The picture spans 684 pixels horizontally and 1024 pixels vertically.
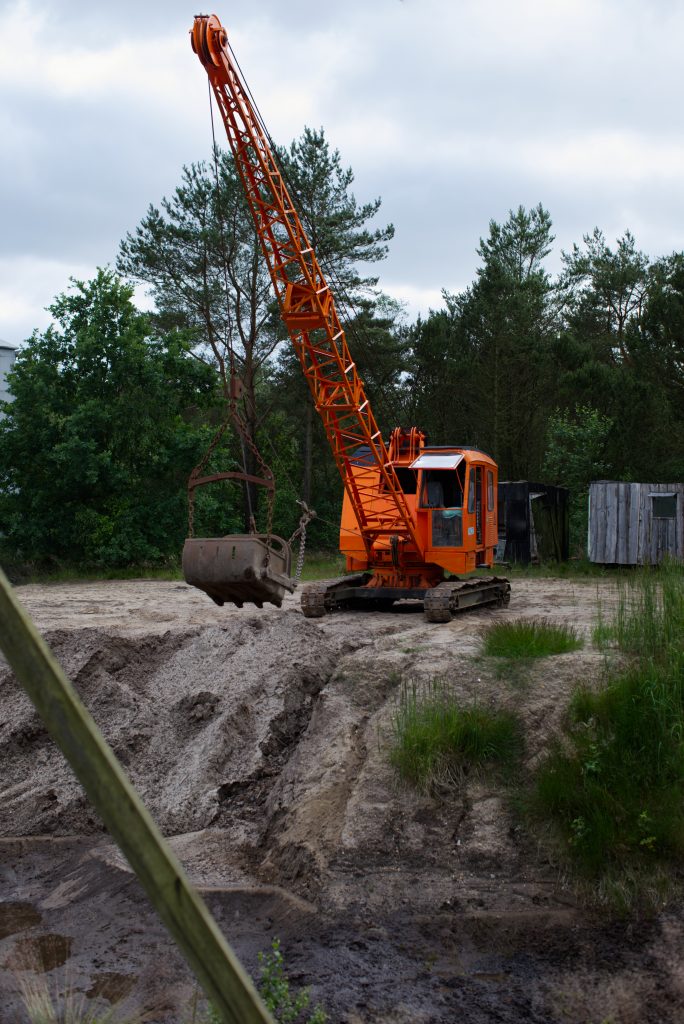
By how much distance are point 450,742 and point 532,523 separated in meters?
14.0

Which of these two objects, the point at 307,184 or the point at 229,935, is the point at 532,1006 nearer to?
the point at 229,935

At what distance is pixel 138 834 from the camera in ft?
5.08

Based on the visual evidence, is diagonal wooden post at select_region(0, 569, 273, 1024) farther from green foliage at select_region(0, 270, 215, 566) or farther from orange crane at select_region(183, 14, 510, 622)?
green foliage at select_region(0, 270, 215, 566)

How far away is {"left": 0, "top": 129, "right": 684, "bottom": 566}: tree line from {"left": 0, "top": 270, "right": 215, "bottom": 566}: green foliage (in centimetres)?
4

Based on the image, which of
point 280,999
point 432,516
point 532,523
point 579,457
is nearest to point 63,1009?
point 280,999

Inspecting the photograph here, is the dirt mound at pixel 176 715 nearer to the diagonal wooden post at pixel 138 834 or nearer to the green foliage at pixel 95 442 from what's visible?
the diagonal wooden post at pixel 138 834

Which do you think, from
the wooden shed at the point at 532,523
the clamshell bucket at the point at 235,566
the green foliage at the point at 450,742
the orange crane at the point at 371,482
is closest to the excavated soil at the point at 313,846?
the green foliage at the point at 450,742

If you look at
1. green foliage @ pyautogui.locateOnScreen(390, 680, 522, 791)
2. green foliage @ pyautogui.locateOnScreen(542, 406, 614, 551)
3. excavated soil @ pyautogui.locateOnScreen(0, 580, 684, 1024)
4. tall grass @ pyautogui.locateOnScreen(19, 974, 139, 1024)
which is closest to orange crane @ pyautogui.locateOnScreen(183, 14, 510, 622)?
excavated soil @ pyautogui.locateOnScreen(0, 580, 684, 1024)

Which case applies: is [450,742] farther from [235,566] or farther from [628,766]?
[235,566]

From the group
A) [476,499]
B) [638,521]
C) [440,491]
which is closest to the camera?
[440,491]

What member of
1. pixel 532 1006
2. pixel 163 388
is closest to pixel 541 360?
pixel 163 388

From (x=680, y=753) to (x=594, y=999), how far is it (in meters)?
1.85

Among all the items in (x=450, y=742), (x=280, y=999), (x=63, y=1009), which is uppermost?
(x=450, y=742)

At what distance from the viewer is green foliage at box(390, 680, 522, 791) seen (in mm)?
7500
